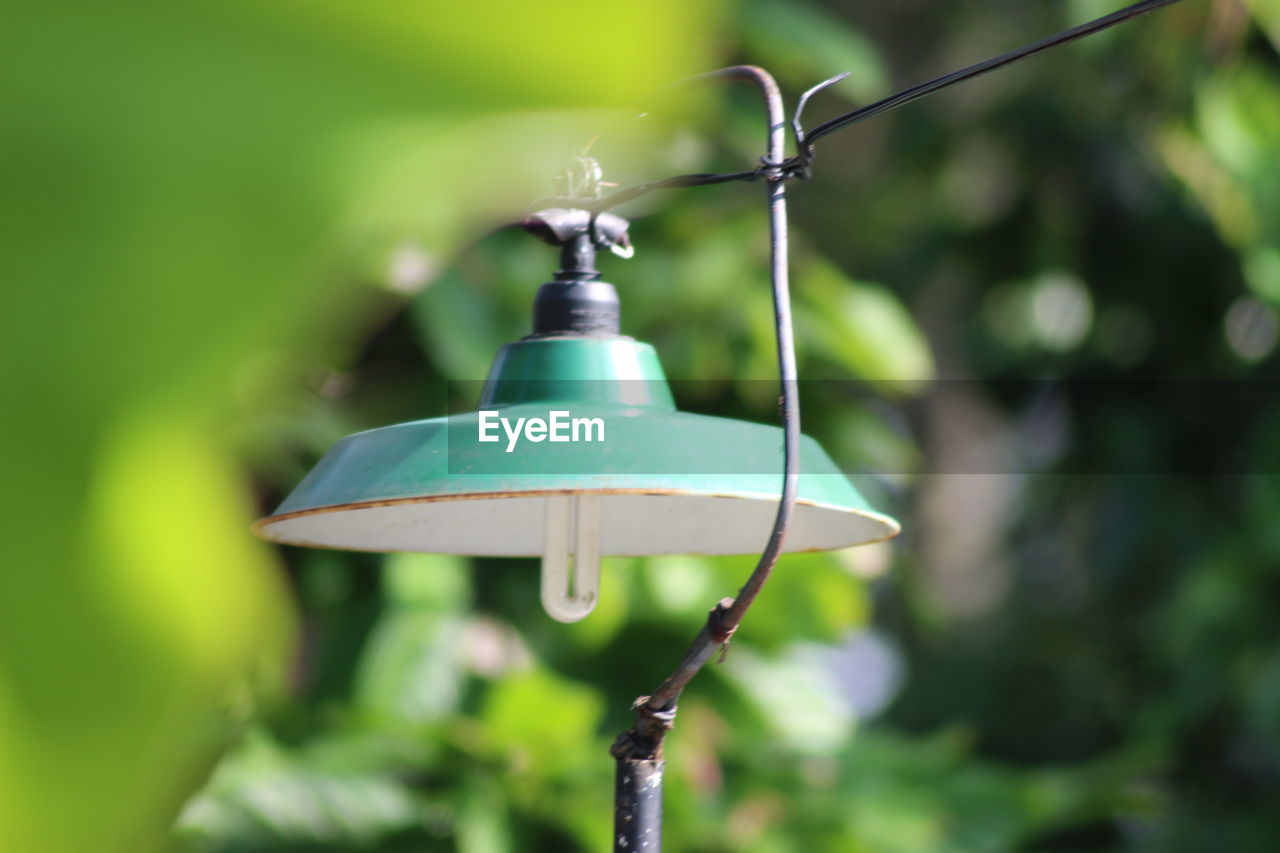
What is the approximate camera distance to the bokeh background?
4.3 inches

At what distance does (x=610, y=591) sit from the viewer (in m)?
1.70

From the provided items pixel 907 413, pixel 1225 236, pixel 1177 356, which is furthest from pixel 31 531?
pixel 907 413

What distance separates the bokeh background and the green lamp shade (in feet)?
0.35

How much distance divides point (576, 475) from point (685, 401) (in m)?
1.33

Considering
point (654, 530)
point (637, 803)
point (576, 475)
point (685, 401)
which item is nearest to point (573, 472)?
point (576, 475)

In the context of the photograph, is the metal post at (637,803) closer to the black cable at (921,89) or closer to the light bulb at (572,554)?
the light bulb at (572,554)

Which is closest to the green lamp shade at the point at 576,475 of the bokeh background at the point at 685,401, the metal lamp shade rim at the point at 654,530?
the metal lamp shade rim at the point at 654,530

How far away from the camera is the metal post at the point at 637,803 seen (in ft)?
1.90

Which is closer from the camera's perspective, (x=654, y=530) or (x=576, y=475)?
(x=576, y=475)

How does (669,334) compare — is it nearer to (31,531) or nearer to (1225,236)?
(1225,236)

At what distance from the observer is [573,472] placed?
0.52 meters

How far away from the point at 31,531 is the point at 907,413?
14.4ft

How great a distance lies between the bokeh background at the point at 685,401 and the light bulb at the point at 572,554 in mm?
167

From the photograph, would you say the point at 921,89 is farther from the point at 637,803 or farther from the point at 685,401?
the point at 685,401
